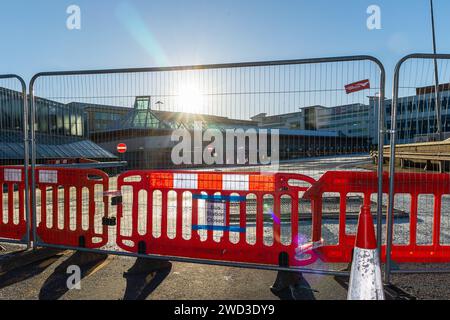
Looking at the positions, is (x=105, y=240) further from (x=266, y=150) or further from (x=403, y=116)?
A: (x=403, y=116)

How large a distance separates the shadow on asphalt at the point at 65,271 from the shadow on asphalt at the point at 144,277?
51 centimetres

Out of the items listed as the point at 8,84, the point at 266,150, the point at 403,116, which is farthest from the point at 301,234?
the point at 8,84

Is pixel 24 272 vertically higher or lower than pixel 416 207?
lower

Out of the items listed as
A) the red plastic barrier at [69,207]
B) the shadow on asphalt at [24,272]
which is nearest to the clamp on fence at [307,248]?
the red plastic barrier at [69,207]

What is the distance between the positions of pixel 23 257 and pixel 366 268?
14.0 feet

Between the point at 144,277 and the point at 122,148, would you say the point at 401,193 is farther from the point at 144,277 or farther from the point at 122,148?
the point at 122,148

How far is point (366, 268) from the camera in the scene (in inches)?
113

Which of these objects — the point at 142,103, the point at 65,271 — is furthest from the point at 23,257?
the point at 142,103

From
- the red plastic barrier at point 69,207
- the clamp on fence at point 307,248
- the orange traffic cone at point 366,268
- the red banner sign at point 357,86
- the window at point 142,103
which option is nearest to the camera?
the orange traffic cone at point 366,268

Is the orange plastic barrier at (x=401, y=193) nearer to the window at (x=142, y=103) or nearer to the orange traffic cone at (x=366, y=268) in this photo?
the orange traffic cone at (x=366, y=268)

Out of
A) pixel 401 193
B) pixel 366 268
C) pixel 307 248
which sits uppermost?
pixel 401 193

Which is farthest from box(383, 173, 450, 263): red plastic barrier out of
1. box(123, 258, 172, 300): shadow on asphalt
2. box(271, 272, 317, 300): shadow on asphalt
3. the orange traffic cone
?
box(123, 258, 172, 300): shadow on asphalt

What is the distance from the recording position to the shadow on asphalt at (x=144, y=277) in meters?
3.40
